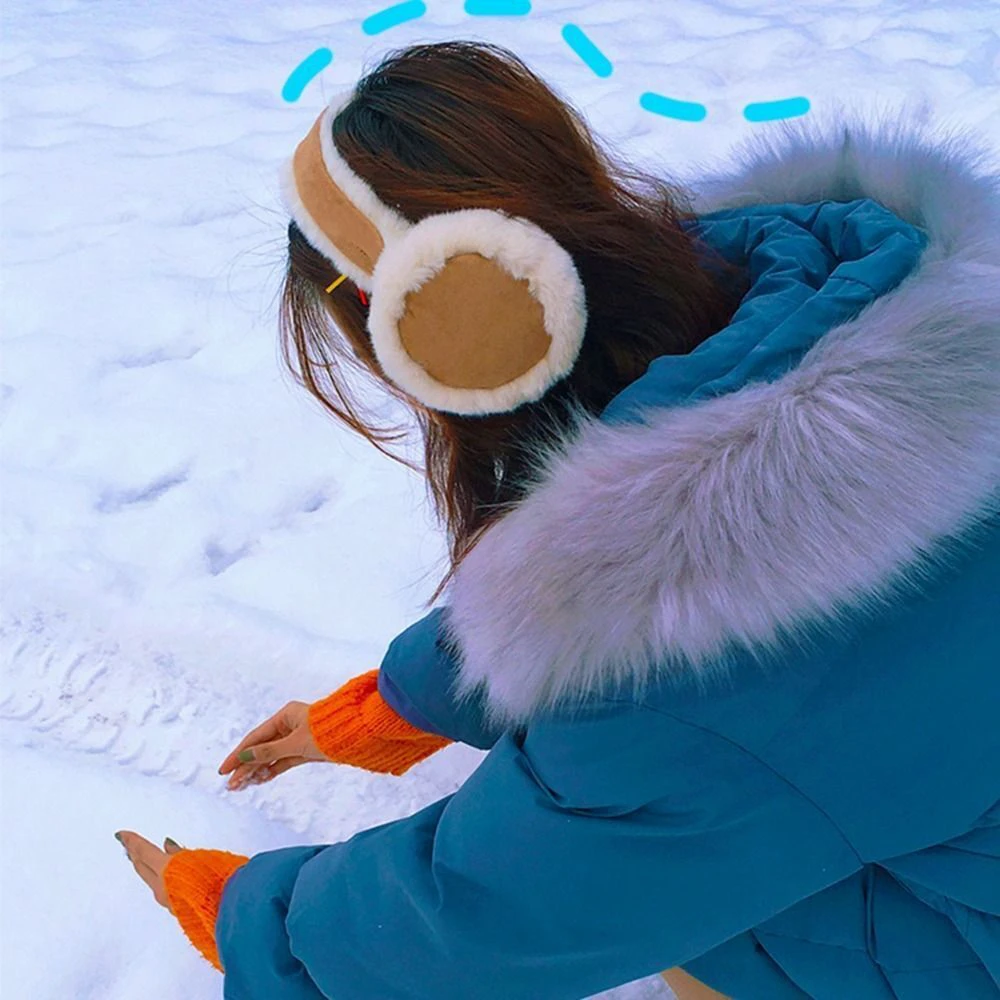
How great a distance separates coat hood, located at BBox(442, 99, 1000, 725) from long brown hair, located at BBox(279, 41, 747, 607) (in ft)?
0.19

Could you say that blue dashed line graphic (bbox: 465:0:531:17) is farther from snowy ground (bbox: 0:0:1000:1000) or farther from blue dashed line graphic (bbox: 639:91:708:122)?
blue dashed line graphic (bbox: 639:91:708:122)

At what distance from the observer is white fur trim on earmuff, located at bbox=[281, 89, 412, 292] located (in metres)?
0.68

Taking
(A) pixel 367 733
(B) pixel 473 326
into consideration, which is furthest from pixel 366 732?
(B) pixel 473 326

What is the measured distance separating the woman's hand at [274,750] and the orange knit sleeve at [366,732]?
0.06 feet

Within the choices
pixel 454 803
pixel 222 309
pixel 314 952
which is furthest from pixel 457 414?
pixel 222 309

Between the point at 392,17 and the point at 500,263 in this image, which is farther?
the point at 392,17

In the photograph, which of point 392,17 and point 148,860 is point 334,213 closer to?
point 148,860

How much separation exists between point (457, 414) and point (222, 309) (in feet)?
4.27

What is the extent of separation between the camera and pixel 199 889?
2.84 feet

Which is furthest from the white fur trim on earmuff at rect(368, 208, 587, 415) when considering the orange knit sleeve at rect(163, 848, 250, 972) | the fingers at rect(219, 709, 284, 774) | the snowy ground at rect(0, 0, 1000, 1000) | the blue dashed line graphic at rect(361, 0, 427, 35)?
the blue dashed line graphic at rect(361, 0, 427, 35)

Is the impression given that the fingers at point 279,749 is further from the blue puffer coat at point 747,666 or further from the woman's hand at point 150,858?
the blue puffer coat at point 747,666

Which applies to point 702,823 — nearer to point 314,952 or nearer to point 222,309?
point 314,952

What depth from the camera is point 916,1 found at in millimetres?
2752

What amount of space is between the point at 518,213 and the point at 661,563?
8.5 inches
